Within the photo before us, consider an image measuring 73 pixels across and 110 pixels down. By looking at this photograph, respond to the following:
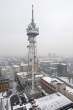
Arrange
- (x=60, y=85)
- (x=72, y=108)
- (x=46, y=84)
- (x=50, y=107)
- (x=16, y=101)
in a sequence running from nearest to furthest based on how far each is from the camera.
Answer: (x=50, y=107) < (x=72, y=108) < (x=16, y=101) < (x=60, y=85) < (x=46, y=84)

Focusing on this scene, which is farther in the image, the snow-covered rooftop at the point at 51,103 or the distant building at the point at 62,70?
the distant building at the point at 62,70

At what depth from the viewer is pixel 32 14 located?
3195cm

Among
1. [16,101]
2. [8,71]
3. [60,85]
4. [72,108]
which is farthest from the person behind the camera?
[8,71]

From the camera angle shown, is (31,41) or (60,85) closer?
(60,85)

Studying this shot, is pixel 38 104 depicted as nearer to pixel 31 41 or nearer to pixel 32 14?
pixel 31 41

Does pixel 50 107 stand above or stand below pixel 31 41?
below

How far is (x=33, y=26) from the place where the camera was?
31.7 m

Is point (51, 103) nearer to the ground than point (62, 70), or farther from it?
farther from it

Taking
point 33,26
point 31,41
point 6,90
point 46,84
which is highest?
point 33,26

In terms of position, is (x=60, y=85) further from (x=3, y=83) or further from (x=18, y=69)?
(x=18, y=69)

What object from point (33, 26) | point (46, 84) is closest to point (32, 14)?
point (33, 26)

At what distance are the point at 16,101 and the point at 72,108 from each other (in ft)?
49.5

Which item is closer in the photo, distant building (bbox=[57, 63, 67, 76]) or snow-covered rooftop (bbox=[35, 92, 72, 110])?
snow-covered rooftop (bbox=[35, 92, 72, 110])

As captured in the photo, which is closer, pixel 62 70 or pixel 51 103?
pixel 51 103
